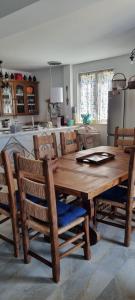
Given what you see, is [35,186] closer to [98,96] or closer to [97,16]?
[97,16]

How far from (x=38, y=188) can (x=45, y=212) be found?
0.18m

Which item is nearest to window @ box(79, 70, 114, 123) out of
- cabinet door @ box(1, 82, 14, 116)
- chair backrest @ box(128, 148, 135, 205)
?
cabinet door @ box(1, 82, 14, 116)

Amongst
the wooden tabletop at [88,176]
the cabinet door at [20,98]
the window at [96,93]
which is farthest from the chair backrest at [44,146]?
the cabinet door at [20,98]

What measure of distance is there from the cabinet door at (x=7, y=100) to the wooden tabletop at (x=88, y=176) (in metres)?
4.01

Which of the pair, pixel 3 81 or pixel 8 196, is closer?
pixel 8 196

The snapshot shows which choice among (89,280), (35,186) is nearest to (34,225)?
(35,186)

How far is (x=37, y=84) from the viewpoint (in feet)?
21.9

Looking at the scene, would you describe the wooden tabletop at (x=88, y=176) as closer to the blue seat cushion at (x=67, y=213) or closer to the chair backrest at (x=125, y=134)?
the blue seat cushion at (x=67, y=213)

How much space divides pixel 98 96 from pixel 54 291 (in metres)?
4.57

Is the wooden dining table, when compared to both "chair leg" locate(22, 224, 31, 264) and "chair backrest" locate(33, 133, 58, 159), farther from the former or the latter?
"chair leg" locate(22, 224, 31, 264)

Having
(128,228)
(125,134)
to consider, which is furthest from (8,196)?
(125,134)

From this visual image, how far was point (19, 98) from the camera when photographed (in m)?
6.32

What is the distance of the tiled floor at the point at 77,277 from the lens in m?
1.57

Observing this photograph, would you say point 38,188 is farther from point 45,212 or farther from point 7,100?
point 7,100
